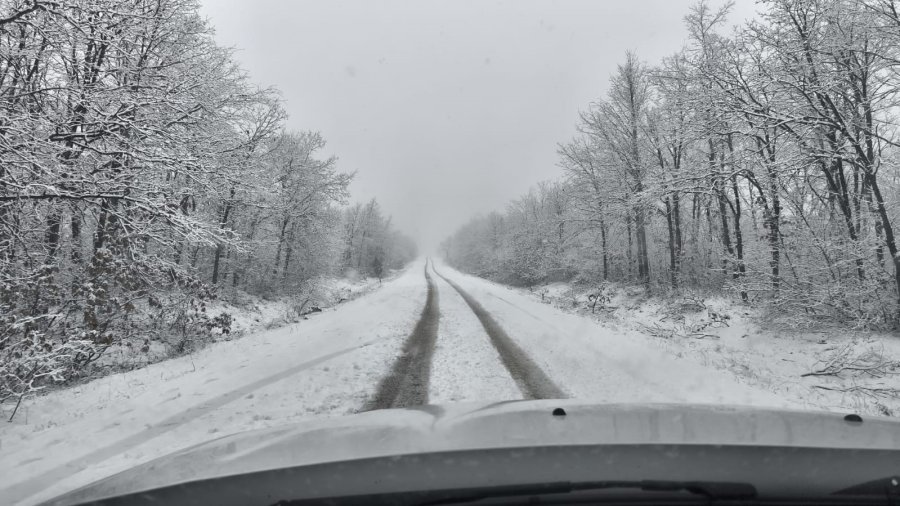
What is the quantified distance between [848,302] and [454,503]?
40.0 feet

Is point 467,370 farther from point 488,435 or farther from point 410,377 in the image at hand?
point 488,435

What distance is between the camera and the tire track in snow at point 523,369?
20.0 feet

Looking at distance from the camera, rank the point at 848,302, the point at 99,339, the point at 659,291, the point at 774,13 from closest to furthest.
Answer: the point at 99,339 → the point at 848,302 → the point at 774,13 → the point at 659,291

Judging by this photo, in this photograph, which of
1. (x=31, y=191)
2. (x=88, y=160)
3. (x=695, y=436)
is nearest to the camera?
(x=695, y=436)

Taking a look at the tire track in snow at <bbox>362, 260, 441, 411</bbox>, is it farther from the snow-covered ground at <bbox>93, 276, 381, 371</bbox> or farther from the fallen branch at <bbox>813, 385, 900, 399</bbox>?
the fallen branch at <bbox>813, 385, 900, 399</bbox>

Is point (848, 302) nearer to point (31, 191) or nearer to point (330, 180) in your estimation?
point (31, 191)

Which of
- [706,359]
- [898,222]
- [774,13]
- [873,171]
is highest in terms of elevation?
[774,13]

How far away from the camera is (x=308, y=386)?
21.4ft

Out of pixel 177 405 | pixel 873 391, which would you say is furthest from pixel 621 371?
pixel 177 405

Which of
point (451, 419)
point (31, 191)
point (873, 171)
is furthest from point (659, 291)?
point (31, 191)

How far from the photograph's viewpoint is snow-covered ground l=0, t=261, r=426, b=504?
157 inches

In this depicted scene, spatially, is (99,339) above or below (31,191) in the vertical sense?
below

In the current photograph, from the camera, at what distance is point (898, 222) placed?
10398mm

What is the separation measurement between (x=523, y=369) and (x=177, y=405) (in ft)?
16.7
